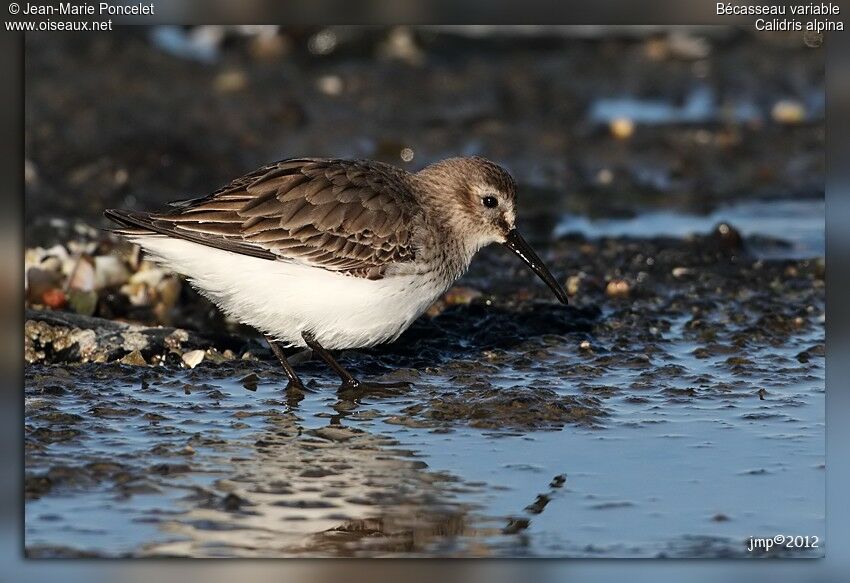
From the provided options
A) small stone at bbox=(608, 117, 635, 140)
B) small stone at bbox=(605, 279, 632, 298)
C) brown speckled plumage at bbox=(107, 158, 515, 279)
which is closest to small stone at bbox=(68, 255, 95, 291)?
brown speckled plumage at bbox=(107, 158, 515, 279)

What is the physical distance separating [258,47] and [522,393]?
24.0 ft

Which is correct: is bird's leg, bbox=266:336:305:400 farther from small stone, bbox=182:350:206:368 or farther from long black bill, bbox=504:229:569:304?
long black bill, bbox=504:229:569:304

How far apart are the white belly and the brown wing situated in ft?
0.24

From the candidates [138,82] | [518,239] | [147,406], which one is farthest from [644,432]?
[138,82]

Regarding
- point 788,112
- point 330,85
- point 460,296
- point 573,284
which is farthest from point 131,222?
point 788,112

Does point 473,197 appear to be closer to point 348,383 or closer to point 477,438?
point 348,383

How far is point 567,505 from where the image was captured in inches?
207

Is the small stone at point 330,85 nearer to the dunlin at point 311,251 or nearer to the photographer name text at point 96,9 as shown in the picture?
the dunlin at point 311,251

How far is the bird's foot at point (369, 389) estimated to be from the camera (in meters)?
6.91

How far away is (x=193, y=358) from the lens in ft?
23.7

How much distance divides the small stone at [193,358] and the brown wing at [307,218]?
0.92m

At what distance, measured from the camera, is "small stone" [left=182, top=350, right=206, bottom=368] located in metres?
7.20

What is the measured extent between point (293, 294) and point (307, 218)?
48 cm

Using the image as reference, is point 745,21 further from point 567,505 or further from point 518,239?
point 567,505
